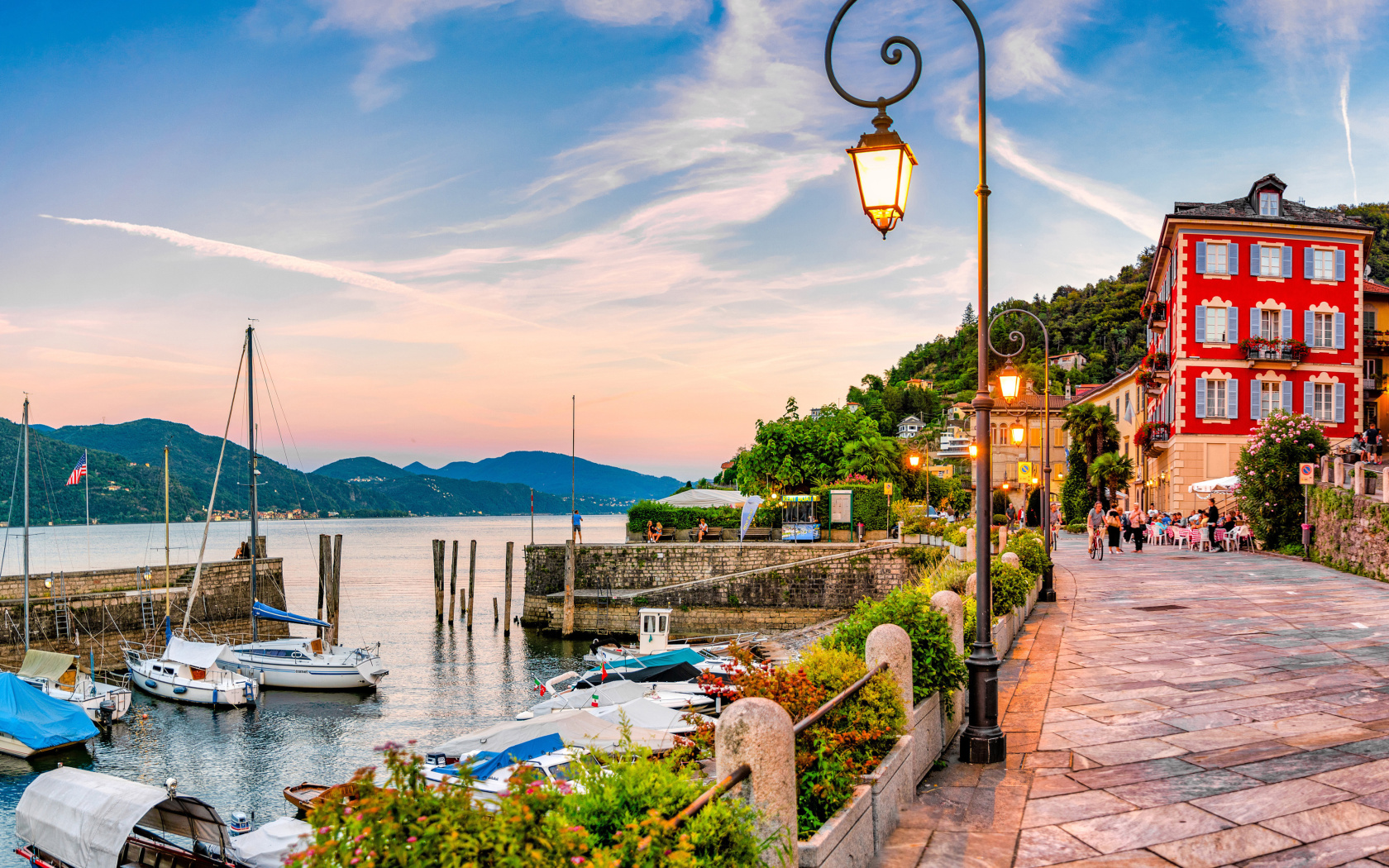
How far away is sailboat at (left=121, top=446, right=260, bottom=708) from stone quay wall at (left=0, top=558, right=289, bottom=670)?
284 cm

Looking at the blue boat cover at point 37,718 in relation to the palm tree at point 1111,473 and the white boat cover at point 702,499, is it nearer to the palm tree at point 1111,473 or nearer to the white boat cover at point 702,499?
the white boat cover at point 702,499

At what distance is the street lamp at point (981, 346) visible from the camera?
788 cm

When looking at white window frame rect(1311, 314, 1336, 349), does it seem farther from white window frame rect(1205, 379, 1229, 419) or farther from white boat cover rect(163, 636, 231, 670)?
white boat cover rect(163, 636, 231, 670)

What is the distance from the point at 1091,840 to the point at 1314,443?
30.0 m

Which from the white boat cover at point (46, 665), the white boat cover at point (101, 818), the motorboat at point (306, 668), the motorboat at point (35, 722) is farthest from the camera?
the motorboat at point (306, 668)

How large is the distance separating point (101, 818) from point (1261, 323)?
47190mm

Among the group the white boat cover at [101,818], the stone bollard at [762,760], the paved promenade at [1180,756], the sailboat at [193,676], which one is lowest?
the sailboat at [193,676]

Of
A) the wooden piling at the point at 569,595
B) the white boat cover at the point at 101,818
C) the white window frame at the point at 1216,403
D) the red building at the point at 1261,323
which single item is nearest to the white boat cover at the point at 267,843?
the white boat cover at the point at 101,818

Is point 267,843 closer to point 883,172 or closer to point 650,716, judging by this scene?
point 650,716

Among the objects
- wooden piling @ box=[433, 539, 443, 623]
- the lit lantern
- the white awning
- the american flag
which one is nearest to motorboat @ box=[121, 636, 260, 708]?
the american flag

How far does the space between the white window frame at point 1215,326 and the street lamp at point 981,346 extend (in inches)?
1538

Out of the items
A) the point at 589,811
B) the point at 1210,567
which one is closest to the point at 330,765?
the point at 589,811

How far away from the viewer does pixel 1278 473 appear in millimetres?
30766

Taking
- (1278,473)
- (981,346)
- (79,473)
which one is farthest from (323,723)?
(1278,473)
